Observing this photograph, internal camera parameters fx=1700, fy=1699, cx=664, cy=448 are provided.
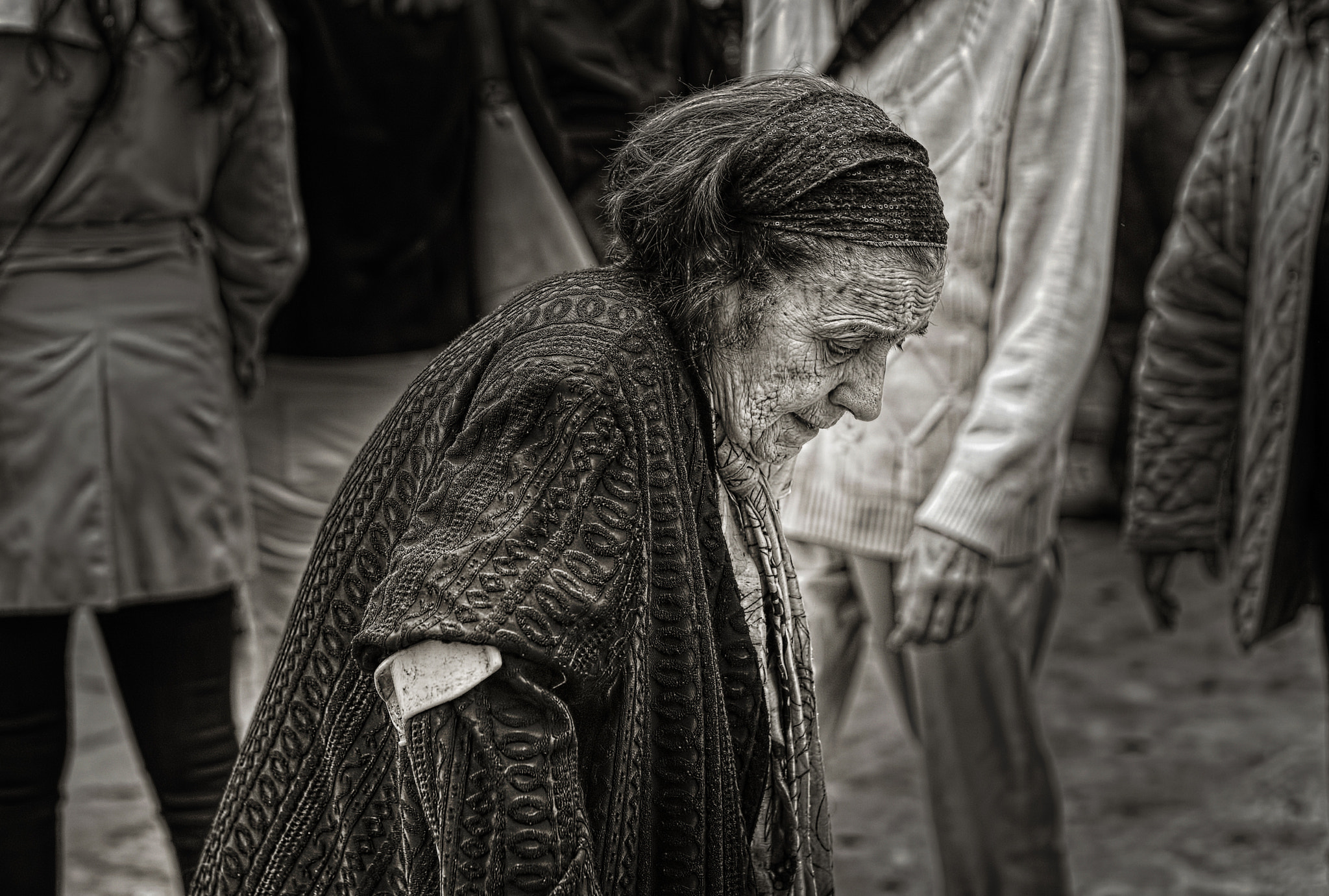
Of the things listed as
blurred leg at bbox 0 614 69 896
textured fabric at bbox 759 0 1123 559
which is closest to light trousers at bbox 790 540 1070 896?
textured fabric at bbox 759 0 1123 559

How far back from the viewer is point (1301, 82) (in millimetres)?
3186

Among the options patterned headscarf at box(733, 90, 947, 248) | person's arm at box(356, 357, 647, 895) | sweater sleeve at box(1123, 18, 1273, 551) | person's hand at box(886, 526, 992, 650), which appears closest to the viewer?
person's arm at box(356, 357, 647, 895)

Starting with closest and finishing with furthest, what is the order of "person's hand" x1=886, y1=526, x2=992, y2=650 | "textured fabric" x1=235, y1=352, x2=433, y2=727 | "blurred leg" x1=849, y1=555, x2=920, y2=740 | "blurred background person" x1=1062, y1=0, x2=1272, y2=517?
"person's hand" x1=886, y1=526, x2=992, y2=650 < "blurred leg" x1=849, y1=555, x2=920, y2=740 < "textured fabric" x1=235, y1=352, x2=433, y2=727 < "blurred background person" x1=1062, y1=0, x2=1272, y2=517

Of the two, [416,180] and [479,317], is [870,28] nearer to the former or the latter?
[416,180]

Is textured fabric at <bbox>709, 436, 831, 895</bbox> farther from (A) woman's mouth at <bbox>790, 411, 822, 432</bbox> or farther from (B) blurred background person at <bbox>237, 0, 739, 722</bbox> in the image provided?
(B) blurred background person at <bbox>237, 0, 739, 722</bbox>

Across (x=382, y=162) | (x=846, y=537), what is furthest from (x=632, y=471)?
(x=382, y=162)

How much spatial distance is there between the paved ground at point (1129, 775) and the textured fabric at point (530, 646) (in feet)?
8.36

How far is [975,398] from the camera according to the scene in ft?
9.73

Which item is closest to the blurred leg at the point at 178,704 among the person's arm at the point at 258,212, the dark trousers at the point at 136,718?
the dark trousers at the point at 136,718

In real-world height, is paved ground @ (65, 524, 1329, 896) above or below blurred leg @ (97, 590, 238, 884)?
below

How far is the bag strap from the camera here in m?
2.93

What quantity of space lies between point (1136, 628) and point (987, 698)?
3.33m

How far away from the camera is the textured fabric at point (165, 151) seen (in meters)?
2.77

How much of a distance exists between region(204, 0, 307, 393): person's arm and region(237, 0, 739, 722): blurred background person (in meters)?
0.14
